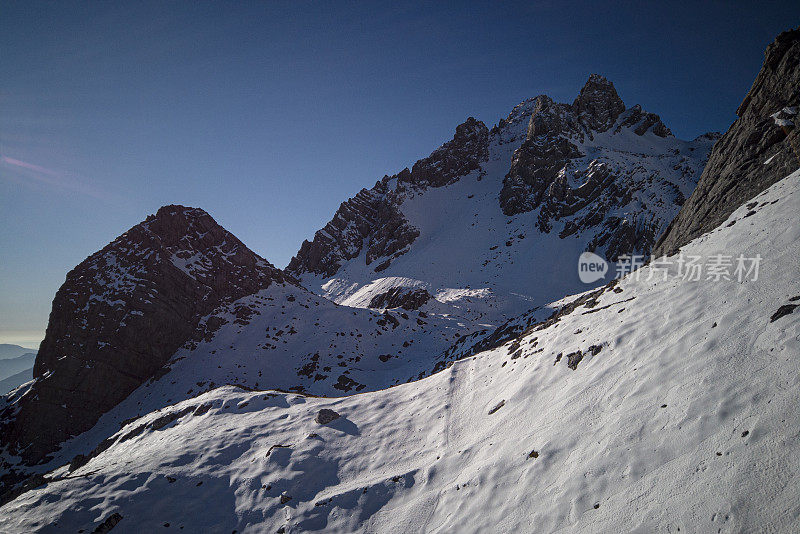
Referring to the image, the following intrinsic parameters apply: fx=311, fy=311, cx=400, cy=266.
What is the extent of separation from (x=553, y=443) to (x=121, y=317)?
4256 cm

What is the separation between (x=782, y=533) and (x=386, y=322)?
36.6 meters

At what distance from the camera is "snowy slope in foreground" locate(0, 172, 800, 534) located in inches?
207

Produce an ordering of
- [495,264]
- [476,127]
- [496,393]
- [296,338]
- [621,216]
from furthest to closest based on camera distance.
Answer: [476,127] < [495,264] < [621,216] < [296,338] < [496,393]

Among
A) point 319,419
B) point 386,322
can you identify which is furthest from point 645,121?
point 319,419

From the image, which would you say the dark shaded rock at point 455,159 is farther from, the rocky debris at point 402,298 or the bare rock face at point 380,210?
the rocky debris at point 402,298

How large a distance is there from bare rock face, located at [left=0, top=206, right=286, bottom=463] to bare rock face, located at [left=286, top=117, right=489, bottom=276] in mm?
46136

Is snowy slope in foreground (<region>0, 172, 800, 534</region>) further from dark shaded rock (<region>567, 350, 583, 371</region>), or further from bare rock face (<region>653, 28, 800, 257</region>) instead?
bare rock face (<region>653, 28, 800, 257</region>)

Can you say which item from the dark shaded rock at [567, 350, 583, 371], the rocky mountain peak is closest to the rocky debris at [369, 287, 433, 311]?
the dark shaded rock at [567, 350, 583, 371]

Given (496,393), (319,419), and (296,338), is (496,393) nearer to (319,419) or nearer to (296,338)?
(319,419)

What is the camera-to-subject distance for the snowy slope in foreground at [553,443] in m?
5.27

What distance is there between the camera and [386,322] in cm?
3981

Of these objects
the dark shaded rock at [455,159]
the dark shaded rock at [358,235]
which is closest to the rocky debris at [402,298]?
the dark shaded rock at [358,235]

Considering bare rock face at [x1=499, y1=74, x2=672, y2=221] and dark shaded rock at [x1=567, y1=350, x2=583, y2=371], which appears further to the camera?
bare rock face at [x1=499, y1=74, x2=672, y2=221]

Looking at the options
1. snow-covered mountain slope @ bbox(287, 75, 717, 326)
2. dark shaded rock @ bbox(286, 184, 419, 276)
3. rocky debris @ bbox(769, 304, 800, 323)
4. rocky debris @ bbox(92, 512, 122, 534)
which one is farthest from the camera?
dark shaded rock @ bbox(286, 184, 419, 276)
